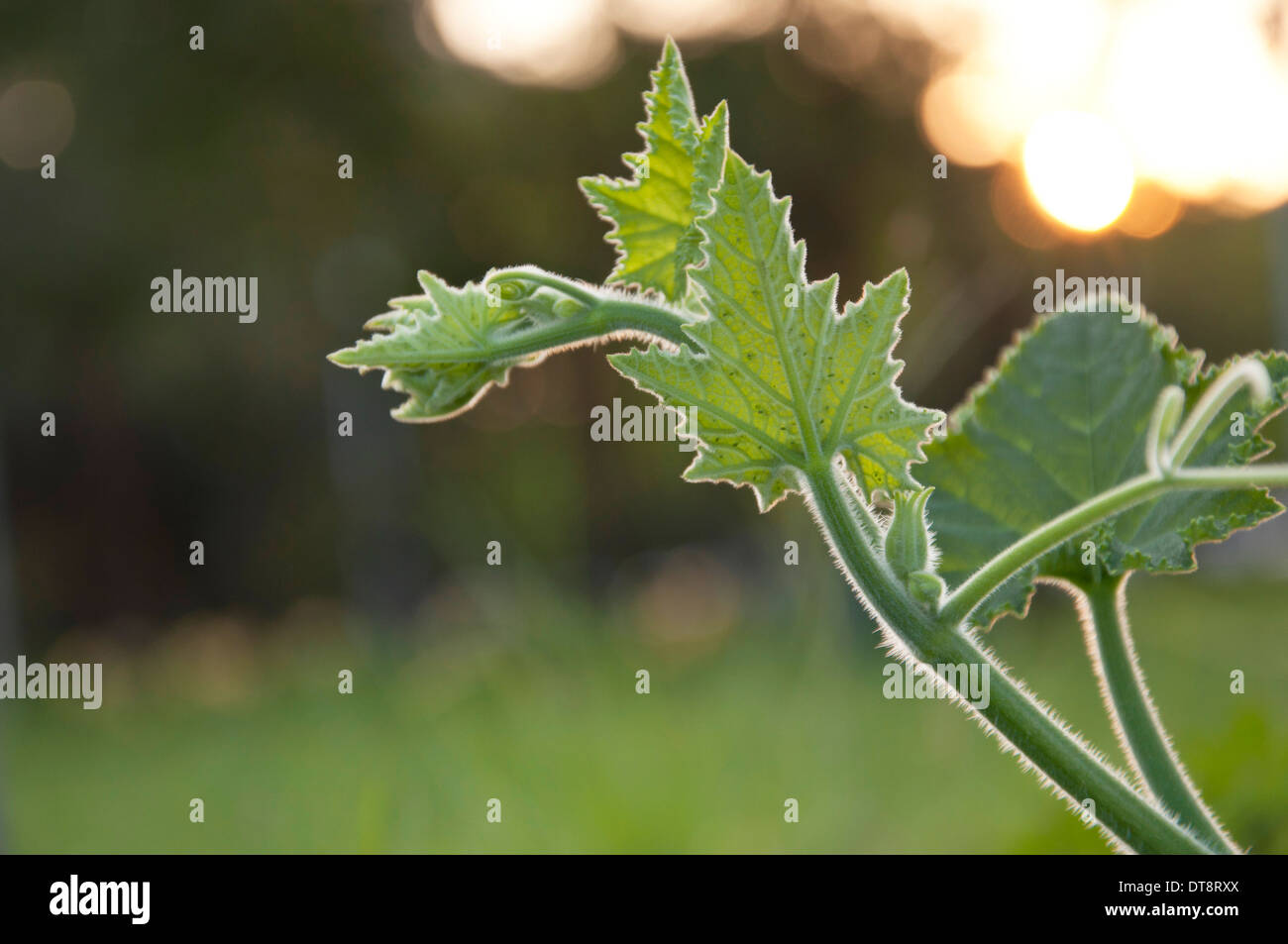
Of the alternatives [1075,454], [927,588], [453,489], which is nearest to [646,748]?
[453,489]

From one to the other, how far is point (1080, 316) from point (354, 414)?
36.9 ft

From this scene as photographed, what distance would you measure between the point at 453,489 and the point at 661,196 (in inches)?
203

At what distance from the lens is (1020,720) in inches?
25.5

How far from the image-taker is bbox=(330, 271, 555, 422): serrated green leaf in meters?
0.76

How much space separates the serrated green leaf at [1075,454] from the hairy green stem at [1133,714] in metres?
0.03

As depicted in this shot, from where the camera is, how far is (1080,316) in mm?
962

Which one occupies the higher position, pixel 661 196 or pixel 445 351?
pixel 661 196

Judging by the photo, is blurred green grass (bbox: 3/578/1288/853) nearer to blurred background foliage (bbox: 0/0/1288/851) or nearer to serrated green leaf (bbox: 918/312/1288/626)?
blurred background foliage (bbox: 0/0/1288/851)

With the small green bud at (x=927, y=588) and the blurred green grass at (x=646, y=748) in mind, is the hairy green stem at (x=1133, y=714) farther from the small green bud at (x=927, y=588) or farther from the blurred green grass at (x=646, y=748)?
the blurred green grass at (x=646, y=748)

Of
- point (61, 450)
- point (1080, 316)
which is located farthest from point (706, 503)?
point (1080, 316)

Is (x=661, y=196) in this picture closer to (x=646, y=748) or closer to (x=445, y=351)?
(x=445, y=351)

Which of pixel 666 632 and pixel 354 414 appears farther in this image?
pixel 354 414
